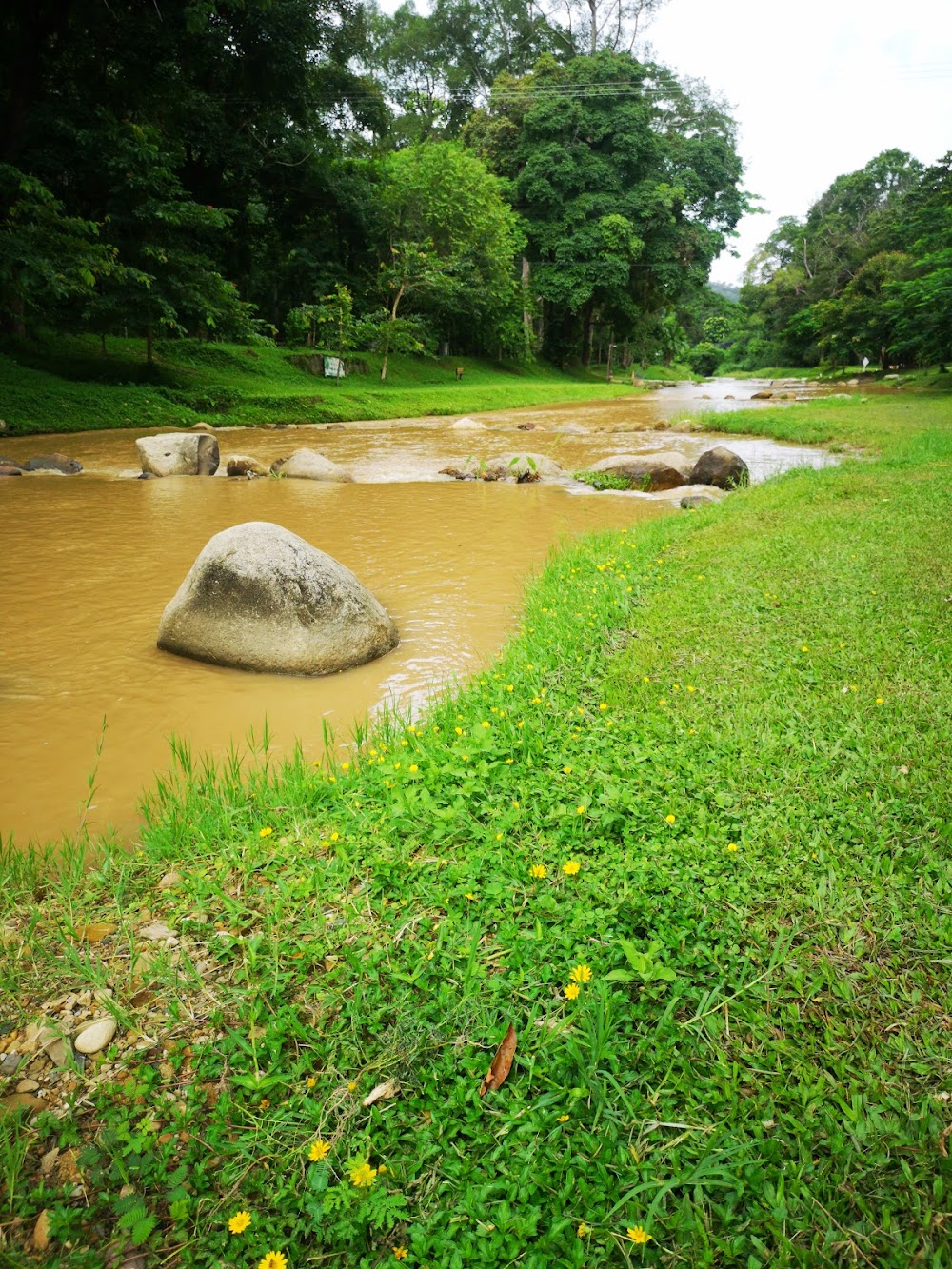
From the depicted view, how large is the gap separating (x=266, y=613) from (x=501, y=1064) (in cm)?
378

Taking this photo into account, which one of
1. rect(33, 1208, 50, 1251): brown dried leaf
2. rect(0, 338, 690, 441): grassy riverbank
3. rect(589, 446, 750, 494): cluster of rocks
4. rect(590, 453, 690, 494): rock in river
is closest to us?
rect(33, 1208, 50, 1251): brown dried leaf

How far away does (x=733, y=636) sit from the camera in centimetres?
446

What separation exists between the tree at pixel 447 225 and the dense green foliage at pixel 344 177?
11cm

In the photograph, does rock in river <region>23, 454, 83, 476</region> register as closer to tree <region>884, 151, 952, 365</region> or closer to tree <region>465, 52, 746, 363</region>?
tree <region>884, 151, 952, 365</region>

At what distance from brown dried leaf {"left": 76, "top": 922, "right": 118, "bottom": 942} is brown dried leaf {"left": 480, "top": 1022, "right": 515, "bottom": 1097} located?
1.46 meters

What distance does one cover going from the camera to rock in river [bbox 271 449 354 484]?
12836 millimetres

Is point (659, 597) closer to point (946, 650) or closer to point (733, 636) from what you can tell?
point (733, 636)

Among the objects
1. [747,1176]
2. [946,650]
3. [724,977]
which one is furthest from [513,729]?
[946,650]

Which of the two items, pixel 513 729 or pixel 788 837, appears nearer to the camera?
pixel 788 837

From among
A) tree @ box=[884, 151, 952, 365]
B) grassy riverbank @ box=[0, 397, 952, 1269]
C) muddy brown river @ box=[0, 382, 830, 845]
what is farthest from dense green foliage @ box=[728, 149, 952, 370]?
grassy riverbank @ box=[0, 397, 952, 1269]

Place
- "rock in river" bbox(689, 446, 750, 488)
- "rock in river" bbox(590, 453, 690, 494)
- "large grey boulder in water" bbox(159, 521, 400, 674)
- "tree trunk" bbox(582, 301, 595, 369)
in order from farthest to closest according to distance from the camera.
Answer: "tree trunk" bbox(582, 301, 595, 369)
"rock in river" bbox(590, 453, 690, 494)
"rock in river" bbox(689, 446, 750, 488)
"large grey boulder in water" bbox(159, 521, 400, 674)

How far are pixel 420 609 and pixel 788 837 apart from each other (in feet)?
13.5

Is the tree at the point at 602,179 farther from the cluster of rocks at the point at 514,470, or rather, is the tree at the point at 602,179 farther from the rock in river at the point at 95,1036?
the rock in river at the point at 95,1036

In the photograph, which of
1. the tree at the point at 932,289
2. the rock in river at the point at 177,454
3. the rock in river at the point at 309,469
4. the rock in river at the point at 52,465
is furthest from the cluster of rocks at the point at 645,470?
the tree at the point at 932,289
